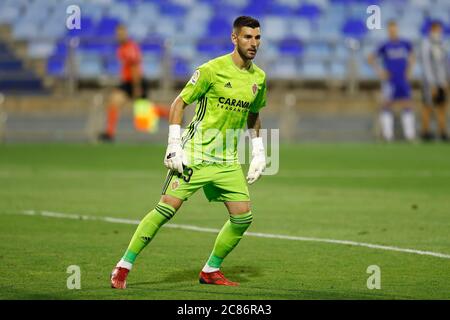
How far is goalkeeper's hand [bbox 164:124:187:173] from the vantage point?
7906 mm

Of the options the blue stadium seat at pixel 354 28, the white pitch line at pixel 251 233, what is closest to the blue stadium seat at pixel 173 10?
the blue stadium seat at pixel 354 28

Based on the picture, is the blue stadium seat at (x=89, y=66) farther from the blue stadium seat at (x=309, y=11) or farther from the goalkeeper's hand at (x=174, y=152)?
the goalkeeper's hand at (x=174, y=152)

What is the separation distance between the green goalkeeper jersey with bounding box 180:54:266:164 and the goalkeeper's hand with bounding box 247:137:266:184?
10.5 inches

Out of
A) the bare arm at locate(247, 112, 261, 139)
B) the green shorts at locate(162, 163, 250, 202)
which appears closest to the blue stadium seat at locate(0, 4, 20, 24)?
the bare arm at locate(247, 112, 261, 139)

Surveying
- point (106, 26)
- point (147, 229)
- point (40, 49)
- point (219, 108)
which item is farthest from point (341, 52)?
point (147, 229)

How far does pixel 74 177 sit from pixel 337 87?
43.2 ft

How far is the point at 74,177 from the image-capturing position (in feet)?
57.0

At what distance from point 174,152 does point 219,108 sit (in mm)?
552

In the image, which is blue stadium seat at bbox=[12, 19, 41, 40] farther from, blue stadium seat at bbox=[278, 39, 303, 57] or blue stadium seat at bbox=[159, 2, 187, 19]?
blue stadium seat at bbox=[278, 39, 303, 57]

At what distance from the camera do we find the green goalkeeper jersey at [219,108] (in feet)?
26.7

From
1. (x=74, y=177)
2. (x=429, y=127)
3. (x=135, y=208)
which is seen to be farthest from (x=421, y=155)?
(x=135, y=208)

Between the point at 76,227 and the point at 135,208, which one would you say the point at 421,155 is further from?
the point at 76,227

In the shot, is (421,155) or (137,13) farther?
(137,13)

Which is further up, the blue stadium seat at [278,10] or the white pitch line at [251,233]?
the blue stadium seat at [278,10]
